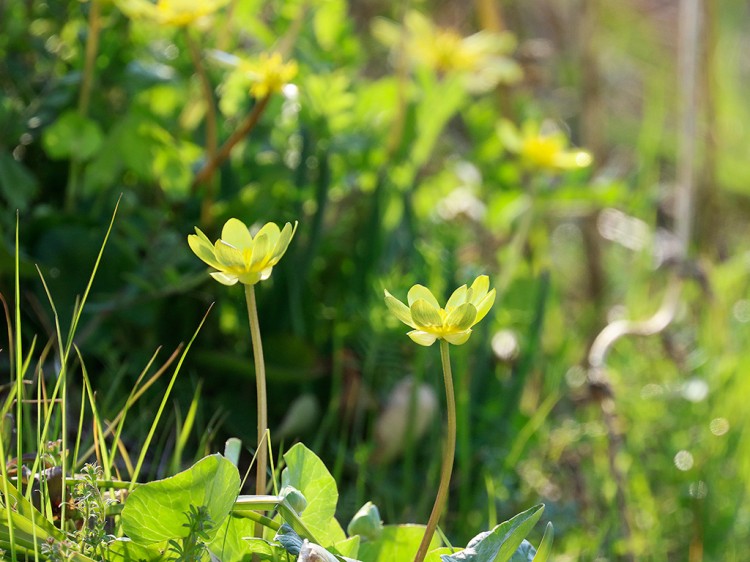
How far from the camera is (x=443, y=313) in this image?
0.60 meters

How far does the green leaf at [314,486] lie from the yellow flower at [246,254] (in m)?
0.13

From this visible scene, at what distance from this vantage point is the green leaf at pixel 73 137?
1126mm

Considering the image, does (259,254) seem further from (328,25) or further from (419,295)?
(328,25)

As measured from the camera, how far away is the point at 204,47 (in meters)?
1.32

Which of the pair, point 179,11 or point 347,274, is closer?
point 179,11

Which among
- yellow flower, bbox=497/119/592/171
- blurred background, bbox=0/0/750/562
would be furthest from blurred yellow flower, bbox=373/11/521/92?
yellow flower, bbox=497/119/592/171

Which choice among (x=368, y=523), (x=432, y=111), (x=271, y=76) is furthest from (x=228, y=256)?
(x=432, y=111)

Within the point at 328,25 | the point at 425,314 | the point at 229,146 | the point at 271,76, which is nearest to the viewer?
the point at 425,314

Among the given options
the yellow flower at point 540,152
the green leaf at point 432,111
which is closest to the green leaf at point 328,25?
the green leaf at point 432,111

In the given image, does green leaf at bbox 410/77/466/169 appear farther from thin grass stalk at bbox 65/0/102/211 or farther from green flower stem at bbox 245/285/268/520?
green flower stem at bbox 245/285/268/520

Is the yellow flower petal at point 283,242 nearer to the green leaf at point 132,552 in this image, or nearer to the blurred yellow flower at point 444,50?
the green leaf at point 132,552

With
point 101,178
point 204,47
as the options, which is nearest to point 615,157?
point 204,47

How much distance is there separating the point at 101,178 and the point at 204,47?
0.27m

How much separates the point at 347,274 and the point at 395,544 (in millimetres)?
697
